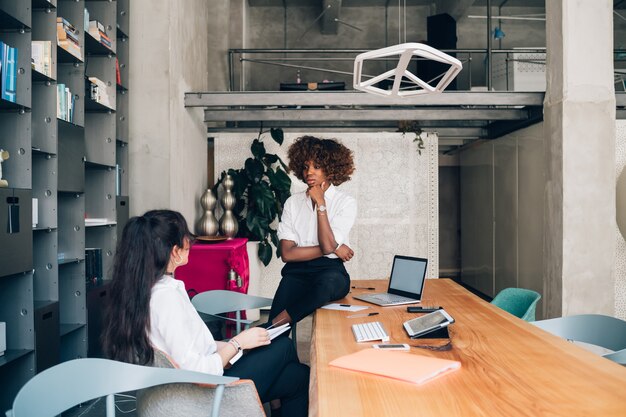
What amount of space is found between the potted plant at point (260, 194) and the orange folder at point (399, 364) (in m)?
4.81

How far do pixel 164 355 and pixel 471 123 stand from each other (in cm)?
773

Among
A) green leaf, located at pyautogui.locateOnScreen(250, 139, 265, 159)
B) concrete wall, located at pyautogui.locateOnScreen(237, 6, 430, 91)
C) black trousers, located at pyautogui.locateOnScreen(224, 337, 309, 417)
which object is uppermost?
concrete wall, located at pyautogui.locateOnScreen(237, 6, 430, 91)

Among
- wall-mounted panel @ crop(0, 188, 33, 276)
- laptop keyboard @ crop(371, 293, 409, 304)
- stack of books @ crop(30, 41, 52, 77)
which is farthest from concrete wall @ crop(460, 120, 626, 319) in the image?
stack of books @ crop(30, 41, 52, 77)

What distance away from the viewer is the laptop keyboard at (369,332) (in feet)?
7.04

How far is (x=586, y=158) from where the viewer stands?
5.24 m

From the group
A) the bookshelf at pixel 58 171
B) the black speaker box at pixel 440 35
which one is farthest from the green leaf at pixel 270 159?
the black speaker box at pixel 440 35

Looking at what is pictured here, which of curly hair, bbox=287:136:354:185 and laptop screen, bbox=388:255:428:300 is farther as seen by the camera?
curly hair, bbox=287:136:354:185

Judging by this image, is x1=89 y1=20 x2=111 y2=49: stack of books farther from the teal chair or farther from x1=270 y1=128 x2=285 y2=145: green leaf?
the teal chair

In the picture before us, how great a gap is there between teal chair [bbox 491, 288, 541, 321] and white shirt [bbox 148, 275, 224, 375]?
6.79ft

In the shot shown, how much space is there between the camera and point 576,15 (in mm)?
5203

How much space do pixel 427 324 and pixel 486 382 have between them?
1.96ft

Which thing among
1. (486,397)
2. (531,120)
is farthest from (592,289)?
(486,397)

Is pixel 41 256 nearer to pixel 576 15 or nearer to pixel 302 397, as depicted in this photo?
pixel 302 397

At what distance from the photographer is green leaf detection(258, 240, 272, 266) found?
6.75 m
